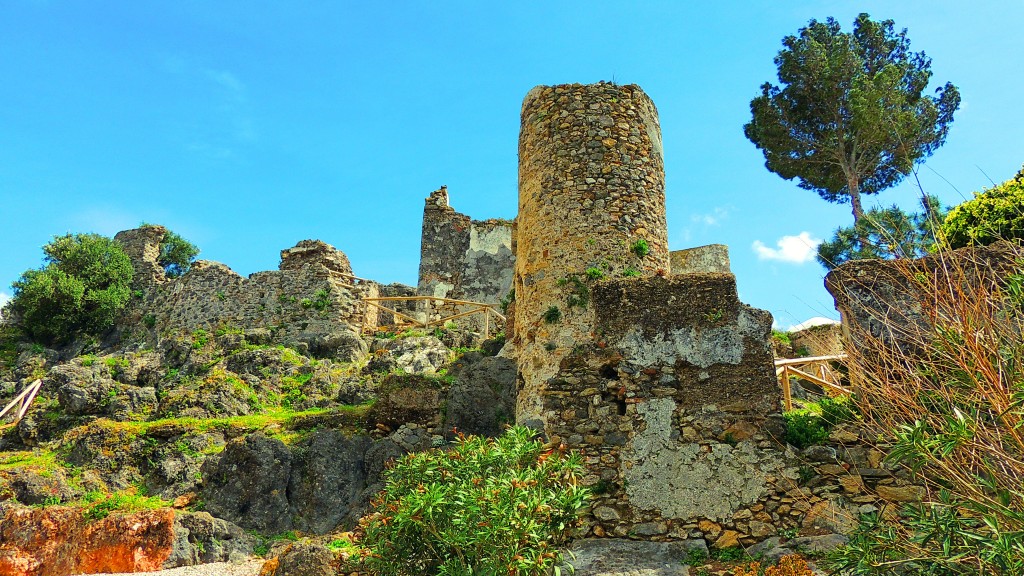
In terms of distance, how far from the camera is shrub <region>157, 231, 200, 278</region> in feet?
124

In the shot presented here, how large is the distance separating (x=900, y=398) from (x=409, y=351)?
13832 millimetres

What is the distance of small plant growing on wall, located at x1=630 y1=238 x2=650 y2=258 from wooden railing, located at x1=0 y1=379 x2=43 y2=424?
14701mm

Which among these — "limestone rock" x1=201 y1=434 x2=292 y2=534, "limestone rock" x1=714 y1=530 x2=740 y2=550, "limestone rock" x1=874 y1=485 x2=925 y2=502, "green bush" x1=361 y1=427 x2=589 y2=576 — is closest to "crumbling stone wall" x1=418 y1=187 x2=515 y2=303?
"limestone rock" x1=201 y1=434 x2=292 y2=534

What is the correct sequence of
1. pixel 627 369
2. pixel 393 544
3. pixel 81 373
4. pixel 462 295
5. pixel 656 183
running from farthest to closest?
pixel 462 295, pixel 81 373, pixel 656 183, pixel 627 369, pixel 393 544

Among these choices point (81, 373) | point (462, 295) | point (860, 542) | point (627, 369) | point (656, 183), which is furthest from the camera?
point (462, 295)

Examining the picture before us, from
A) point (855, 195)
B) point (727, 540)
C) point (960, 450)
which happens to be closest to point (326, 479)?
point (727, 540)

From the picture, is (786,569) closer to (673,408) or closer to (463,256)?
(673,408)

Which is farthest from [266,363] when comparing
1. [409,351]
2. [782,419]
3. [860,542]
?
[860,542]

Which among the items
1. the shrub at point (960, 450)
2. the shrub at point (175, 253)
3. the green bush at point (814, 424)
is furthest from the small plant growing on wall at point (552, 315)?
the shrub at point (175, 253)

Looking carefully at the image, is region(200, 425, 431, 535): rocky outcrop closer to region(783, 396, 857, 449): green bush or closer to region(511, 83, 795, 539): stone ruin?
region(511, 83, 795, 539): stone ruin

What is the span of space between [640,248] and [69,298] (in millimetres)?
22550

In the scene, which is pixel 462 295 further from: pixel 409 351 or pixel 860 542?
pixel 860 542

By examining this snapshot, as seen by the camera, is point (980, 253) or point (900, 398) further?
point (980, 253)

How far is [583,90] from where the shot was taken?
42.9ft
